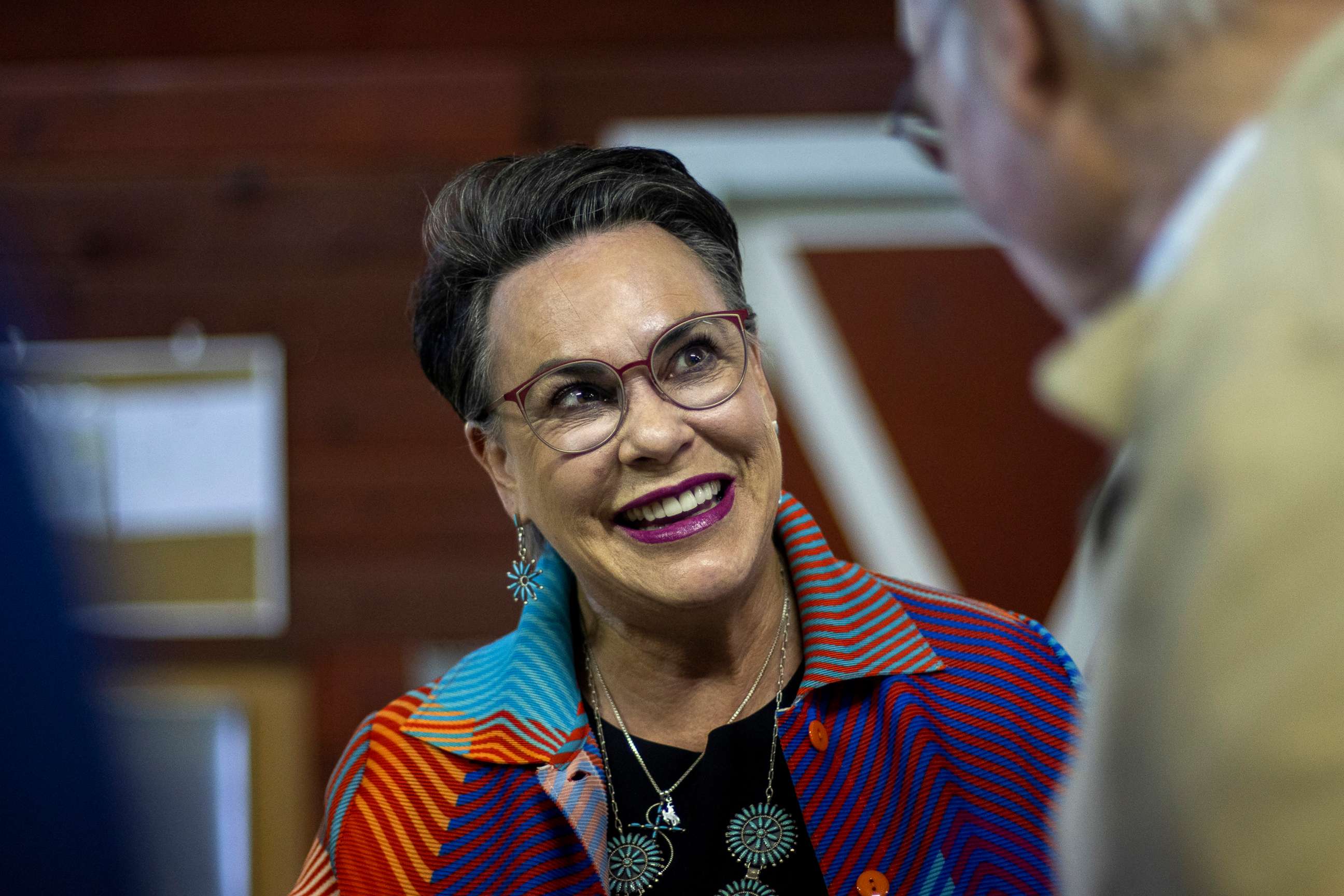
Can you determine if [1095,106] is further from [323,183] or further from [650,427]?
[323,183]

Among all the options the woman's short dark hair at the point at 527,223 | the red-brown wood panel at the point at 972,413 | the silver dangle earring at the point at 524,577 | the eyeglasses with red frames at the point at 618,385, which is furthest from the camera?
the red-brown wood panel at the point at 972,413

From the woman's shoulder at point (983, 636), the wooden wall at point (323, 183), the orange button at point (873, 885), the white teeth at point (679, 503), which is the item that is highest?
the wooden wall at point (323, 183)

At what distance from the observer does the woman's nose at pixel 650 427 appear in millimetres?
1580

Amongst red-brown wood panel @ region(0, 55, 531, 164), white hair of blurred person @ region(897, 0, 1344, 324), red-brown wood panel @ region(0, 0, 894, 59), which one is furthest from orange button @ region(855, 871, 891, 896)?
red-brown wood panel @ region(0, 0, 894, 59)

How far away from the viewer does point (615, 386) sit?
5.30 feet

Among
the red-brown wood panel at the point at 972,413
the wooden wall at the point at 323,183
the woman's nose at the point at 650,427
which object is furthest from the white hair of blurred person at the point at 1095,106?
the wooden wall at the point at 323,183

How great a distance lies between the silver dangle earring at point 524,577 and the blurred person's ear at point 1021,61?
48.3 inches

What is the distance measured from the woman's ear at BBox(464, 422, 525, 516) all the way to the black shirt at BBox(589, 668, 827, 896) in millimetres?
354

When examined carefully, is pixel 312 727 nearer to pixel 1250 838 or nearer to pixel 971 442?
pixel 971 442

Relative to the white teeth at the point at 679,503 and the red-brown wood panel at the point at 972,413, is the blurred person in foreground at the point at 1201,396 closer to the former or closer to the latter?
the white teeth at the point at 679,503

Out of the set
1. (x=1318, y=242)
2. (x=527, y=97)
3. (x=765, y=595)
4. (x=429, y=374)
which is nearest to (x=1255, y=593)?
(x=1318, y=242)

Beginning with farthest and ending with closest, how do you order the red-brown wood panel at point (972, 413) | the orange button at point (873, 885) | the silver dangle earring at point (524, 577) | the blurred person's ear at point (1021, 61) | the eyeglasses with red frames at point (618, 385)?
the red-brown wood panel at point (972, 413) < the silver dangle earring at point (524, 577) < the eyeglasses with red frames at point (618, 385) < the orange button at point (873, 885) < the blurred person's ear at point (1021, 61)

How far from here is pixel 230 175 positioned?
3969mm

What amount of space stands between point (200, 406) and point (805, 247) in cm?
194
